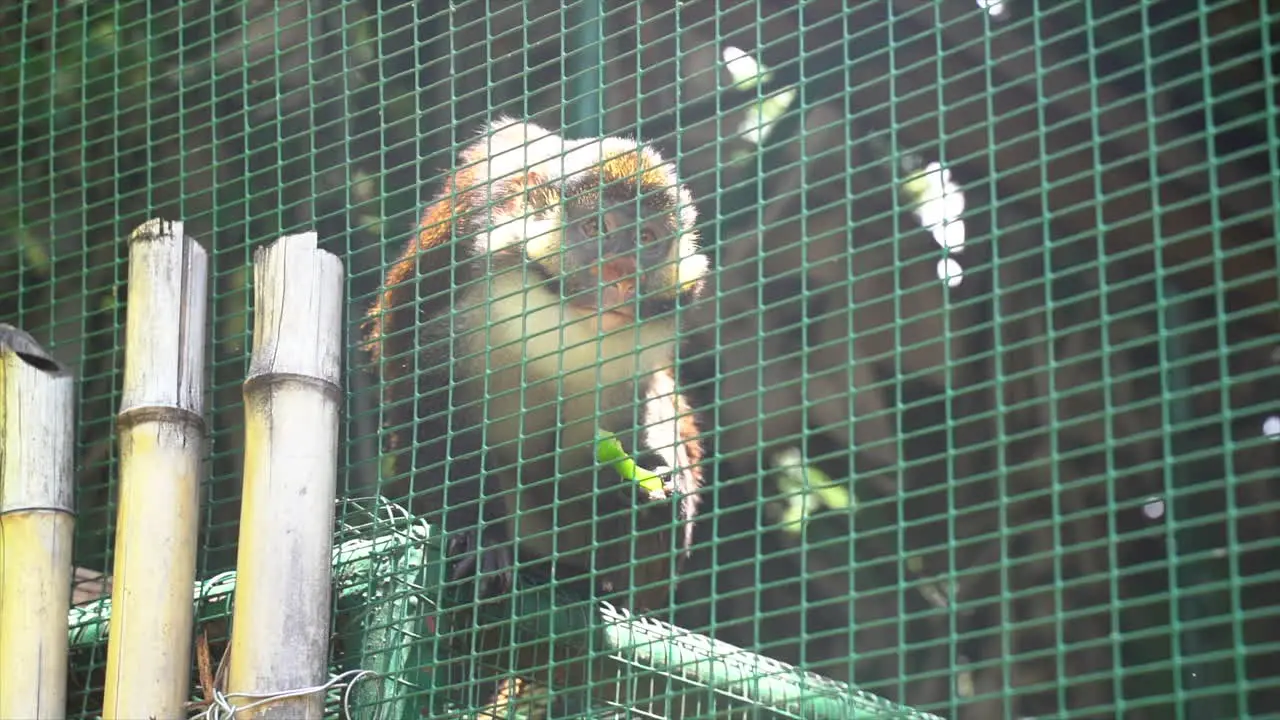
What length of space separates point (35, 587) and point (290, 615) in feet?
1.66

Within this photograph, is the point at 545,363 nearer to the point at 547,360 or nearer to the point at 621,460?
the point at 547,360

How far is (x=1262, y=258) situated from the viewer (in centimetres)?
452

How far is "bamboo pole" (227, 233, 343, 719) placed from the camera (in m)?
2.73

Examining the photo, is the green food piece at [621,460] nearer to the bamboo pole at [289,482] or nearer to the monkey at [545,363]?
the monkey at [545,363]

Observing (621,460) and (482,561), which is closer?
(621,460)

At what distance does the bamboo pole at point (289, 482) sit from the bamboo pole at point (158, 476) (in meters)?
0.13

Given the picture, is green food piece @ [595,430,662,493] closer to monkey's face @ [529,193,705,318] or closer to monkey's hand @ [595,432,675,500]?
monkey's hand @ [595,432,675,500]

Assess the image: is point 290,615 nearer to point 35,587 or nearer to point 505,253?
point 35,587

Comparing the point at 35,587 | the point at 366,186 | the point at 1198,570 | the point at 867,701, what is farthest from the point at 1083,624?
the point at 35,587

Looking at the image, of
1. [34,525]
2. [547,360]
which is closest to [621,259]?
[547,360]

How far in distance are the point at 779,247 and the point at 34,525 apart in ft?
6.48

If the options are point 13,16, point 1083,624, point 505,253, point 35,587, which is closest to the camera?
point 35,587

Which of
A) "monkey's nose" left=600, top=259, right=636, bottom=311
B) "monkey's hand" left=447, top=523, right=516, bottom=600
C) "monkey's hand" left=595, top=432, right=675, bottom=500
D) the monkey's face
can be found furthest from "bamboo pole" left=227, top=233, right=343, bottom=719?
"monkey's nose" left=600, top=259, right=636, bottom=311

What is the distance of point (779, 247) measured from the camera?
4.31 meters
